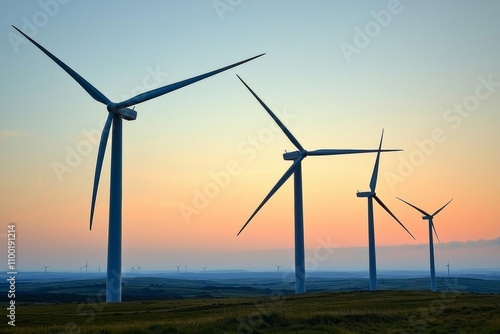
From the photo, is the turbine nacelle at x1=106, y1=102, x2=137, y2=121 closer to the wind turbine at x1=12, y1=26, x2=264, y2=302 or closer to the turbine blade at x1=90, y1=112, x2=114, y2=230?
the wind turbine at x1=12, y1=26, x2=264, y2=302

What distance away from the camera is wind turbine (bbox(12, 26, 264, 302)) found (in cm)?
5209

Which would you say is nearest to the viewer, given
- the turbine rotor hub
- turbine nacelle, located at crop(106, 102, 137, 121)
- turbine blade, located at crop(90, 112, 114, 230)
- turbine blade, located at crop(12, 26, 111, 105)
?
turbine blade, located at crop(90, 112, 114, 230)

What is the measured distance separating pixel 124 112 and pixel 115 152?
4.99 m

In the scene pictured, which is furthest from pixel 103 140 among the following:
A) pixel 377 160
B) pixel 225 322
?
pixel 377 160

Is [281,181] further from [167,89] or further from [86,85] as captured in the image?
[86,85]

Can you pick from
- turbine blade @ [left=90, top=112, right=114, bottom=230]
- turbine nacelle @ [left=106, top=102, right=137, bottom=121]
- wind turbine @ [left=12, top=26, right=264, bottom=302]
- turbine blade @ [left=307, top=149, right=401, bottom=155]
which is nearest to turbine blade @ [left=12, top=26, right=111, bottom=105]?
wind turbine @ [left=12, top=26, right=264, bottom=302]

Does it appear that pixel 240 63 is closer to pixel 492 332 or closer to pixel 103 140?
pixel 103 140

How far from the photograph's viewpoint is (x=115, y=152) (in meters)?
55.6

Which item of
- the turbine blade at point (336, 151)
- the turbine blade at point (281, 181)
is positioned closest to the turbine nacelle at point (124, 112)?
the turbine blade at point (281, 181)

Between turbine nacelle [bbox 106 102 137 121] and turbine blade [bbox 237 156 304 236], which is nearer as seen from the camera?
turbine nacelle [bbox 106 102 137 121]

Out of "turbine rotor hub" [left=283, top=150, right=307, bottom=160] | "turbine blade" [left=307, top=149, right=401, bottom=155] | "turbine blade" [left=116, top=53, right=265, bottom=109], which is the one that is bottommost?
"turbine rotor hub" [left=283, top=150, right=307, bottom=160]

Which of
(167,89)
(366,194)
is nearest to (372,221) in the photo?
(366,194)

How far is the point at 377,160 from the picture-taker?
3794 inches

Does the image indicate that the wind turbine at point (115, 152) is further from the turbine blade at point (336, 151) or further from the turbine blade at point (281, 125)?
the turbine blade at point (336, 151)
